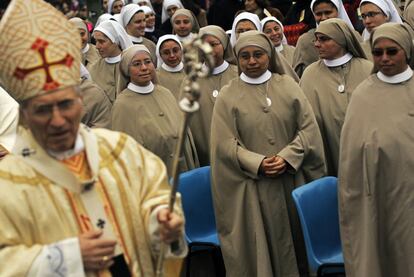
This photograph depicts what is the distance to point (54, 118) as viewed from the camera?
406 cm

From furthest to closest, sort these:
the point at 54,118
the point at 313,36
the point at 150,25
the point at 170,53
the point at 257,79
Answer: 1. the point at 150,25
2. the point at 313,36
3. the point at 170,53
4. the point at 257,79
5. the point at 54,118

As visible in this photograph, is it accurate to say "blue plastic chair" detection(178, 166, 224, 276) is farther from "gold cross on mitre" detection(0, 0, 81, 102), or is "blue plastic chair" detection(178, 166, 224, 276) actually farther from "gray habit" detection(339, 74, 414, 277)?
"gold cross on mitre" detection(0, 0, 81, 102)

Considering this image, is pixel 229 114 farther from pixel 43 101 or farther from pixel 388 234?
pixel 43 101

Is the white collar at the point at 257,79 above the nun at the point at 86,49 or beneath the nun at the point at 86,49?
above

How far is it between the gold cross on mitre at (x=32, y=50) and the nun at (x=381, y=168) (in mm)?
3202

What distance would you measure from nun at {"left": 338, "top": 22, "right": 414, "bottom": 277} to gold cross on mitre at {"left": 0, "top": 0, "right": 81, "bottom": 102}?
3.20 m

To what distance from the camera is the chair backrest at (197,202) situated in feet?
26.2

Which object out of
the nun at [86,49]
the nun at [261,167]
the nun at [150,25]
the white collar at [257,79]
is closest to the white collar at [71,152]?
the nun at [261,167]

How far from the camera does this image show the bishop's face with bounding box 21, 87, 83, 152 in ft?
13.4

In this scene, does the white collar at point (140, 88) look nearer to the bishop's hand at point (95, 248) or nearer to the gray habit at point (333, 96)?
the gray habit at point (333, 96)

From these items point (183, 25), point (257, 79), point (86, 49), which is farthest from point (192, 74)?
point (86, 49)

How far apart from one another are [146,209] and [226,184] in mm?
3664

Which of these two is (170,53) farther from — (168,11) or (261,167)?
(168,11)

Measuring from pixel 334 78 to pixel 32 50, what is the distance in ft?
16.9
